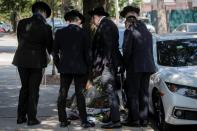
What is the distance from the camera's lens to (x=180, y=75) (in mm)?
8102

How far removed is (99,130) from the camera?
8562 mm

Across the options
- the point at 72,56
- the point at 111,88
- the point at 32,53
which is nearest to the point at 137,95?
the point at 111,88

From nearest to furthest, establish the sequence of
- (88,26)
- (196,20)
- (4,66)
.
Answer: (88,26), (4,66), (196,20)

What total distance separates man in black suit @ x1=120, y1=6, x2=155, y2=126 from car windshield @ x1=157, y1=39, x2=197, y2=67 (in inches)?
19.2

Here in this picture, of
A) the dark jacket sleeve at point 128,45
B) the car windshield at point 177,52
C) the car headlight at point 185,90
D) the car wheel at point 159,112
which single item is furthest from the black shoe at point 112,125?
the car windshield at point 177,52

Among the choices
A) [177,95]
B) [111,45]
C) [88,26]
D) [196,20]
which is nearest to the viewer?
[177,95]

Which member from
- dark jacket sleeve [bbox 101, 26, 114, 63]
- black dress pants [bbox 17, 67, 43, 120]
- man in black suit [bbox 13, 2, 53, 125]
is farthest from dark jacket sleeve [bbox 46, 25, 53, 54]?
dark jacket sleeve [bbox 101, 26, 114, 63]

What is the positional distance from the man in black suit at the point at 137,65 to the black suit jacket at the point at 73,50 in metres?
0.65

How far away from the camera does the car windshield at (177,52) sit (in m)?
9.00

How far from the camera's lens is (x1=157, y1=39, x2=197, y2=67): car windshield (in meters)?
9.00

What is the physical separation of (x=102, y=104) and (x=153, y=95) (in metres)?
1.11

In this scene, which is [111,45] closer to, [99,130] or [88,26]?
[99,130]

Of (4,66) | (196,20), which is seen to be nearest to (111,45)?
(4,66)

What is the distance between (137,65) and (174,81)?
→ 2.70ft
